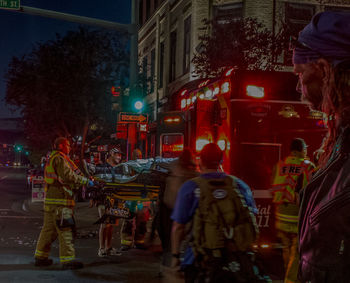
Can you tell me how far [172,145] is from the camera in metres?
8.77

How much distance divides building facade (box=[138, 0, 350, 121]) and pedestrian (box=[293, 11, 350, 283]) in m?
15.0

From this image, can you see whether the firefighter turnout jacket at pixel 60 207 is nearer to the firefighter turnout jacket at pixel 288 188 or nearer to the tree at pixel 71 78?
the firefighter turnout jacket at pixel 288 188

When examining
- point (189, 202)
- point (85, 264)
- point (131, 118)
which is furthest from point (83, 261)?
point (131, 118)

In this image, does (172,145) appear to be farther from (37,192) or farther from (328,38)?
(37,192)

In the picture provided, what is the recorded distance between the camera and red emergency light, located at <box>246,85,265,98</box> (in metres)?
6.84

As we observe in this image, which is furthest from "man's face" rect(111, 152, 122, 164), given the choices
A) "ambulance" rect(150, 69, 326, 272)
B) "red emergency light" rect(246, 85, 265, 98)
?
"red emergency light" rect(246, 85, 265, 98)

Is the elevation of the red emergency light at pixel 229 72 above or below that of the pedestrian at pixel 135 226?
above

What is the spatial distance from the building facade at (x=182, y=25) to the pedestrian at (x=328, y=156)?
591 inches

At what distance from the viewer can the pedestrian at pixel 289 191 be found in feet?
18.5

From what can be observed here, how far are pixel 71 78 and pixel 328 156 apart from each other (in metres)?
24.8

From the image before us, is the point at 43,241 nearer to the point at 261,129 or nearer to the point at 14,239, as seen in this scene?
the point at 14,239

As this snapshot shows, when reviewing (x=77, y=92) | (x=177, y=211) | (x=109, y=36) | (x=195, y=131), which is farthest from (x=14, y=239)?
(x=109, y=36)

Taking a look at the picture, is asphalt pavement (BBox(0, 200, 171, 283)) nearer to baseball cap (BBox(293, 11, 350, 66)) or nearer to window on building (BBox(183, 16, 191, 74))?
baseball cap (BBox(293, 11, 350, 66))

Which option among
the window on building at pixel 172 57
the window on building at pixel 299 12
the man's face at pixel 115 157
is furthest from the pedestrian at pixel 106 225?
the window on building at pixel 172 57
